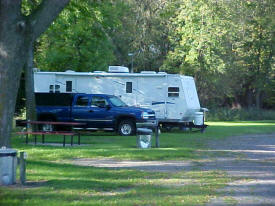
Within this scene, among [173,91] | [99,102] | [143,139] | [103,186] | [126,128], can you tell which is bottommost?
[103,186]

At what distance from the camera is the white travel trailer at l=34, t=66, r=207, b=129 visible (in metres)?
27.6

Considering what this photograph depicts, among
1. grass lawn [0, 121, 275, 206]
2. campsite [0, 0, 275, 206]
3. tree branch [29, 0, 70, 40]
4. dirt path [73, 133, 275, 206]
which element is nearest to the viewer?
grass lawn [0, 121, 275, 206]

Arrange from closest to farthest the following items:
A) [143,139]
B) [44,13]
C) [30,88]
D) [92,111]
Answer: [44,13]
[143,139]
[30,88]
[92,111]

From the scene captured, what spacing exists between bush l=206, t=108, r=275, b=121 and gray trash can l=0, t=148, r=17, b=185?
39.0m

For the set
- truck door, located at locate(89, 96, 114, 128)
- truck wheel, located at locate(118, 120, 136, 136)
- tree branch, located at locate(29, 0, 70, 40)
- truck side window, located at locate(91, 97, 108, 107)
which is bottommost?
truck wheel, located at locate(118, 120, 136, 136)

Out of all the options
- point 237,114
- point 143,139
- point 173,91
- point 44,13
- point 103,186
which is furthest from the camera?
point 237,114

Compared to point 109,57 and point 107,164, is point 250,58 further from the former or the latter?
point 107,164

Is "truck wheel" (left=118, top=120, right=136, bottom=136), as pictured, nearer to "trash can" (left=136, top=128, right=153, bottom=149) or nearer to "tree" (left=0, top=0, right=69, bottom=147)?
"trash can" (left=136, top=128, right=153, bottom=149)

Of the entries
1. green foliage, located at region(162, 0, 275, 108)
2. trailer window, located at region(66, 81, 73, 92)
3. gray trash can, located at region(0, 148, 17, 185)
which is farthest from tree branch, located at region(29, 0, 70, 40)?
green foliage, located at region(162, 0, 275, 108)

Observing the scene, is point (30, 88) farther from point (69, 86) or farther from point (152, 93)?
point (152, 93)

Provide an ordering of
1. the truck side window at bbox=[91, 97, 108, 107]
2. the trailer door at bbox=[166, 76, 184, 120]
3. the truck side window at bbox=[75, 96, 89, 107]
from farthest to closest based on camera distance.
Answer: the trailer door at bbox=[166, 76, 184, 120], the truck side window at bbox=[75, 96, 89, 107], the truck side window at bbox=[91, 97, 108, 107]

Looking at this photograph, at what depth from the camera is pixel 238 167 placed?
13852 millimetres

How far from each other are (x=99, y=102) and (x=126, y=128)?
1.79 meters

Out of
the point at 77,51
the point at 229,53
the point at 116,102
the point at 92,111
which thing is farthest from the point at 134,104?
the point at 229,53
